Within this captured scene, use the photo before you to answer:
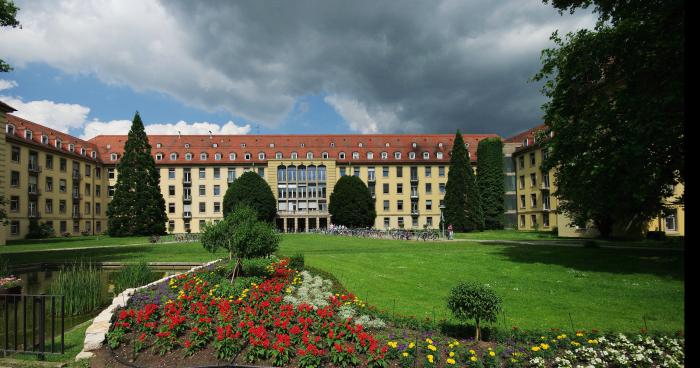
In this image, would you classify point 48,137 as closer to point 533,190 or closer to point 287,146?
point 287,146

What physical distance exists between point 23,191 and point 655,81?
6637cm

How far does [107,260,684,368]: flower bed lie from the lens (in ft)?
24.3

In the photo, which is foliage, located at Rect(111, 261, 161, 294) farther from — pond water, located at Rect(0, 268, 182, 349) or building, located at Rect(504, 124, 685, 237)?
building, located at Rect(504, 124, 685, 237)

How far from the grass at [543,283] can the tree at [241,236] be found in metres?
3.45

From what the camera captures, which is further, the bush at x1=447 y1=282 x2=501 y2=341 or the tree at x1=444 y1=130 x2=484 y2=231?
the tree at x1=444 y1=130 x2=484 y2=231

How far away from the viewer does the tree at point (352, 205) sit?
60.1 meters

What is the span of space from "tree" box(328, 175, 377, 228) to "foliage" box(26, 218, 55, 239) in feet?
129

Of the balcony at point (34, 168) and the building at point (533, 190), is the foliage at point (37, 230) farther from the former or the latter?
the building at point (533, 190)

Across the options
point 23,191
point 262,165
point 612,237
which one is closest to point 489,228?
point 612,237

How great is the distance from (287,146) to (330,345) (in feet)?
224

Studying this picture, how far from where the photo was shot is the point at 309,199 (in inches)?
2785

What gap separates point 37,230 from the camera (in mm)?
53156

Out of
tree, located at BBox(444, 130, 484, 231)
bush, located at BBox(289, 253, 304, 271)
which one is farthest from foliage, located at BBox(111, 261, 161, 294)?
tree, located at BBox(444, 130, 484, 231)

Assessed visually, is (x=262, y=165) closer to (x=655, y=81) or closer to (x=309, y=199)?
(x=309, y=199)
